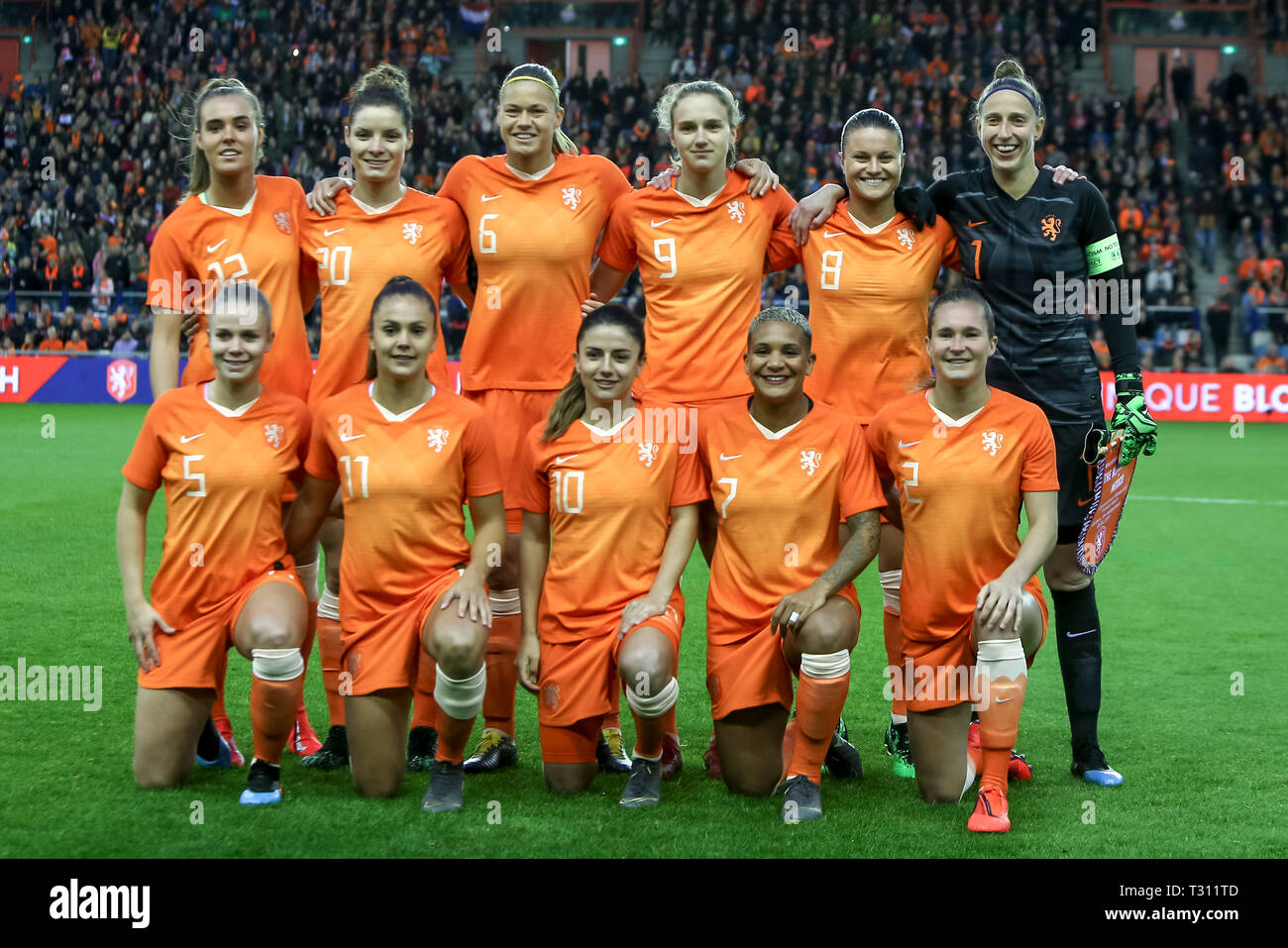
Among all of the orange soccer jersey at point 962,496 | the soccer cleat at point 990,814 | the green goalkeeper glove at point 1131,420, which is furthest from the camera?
the green goalkeeper glove at point 1131,420

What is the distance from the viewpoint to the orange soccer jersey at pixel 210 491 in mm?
4211

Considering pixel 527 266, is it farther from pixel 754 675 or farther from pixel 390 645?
pixel 754 675

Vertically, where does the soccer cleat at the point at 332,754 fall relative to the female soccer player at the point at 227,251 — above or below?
below

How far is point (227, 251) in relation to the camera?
4613 mm

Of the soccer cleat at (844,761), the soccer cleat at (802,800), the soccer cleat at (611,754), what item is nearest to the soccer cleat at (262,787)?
the soccer cleat at (611,754)

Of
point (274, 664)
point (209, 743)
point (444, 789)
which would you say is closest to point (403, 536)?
point (274, 664)

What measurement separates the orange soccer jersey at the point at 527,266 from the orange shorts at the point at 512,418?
3 cm

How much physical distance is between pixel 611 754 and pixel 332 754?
3.07 feet

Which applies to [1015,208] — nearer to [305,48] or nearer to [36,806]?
[36,806]

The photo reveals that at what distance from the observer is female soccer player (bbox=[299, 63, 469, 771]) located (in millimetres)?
4598

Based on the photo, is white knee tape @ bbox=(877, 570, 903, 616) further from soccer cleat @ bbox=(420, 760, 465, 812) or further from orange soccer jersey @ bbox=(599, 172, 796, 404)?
soccer cleat @ bbox=(420, 760, 465, 812)

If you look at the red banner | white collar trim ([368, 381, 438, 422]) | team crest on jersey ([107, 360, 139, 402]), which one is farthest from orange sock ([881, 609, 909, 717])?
team crest on jersey ([107, 360, 139, 402])

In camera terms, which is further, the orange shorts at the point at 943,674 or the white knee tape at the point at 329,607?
the white knee tape at the point at 329,607

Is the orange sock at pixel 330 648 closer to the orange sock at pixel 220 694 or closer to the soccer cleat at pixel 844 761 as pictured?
the orange sock at pixel 220 694
